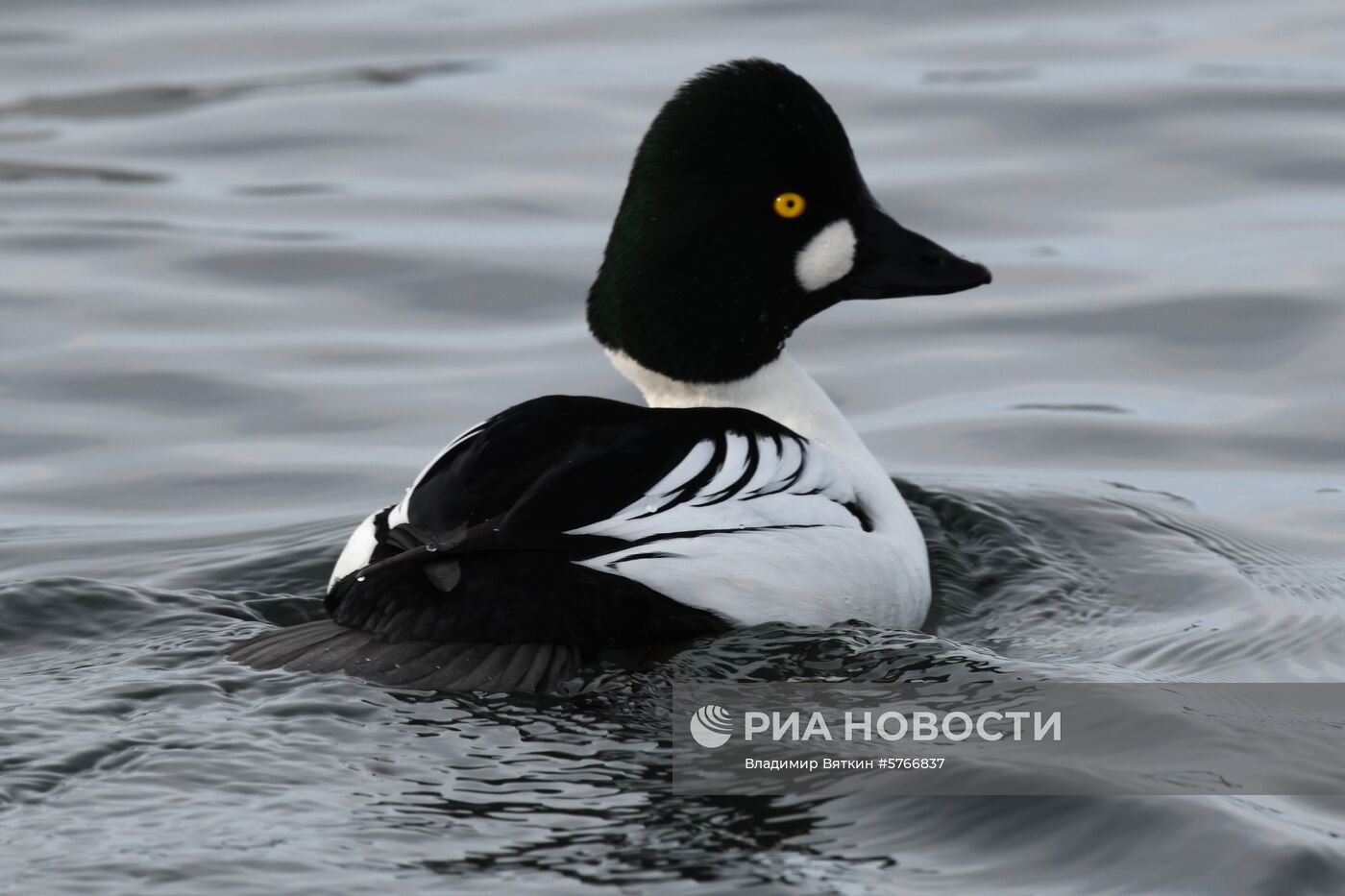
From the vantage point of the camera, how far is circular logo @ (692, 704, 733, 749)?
4414 millimetres

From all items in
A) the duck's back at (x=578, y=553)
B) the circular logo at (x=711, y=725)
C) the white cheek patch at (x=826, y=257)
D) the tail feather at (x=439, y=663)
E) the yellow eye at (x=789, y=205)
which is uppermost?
the yellow eye at (x=789, y=205)

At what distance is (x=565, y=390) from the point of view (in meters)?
8.41

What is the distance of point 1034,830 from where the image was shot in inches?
162

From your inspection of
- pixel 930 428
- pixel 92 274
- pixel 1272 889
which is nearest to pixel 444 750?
pixel 1272 889

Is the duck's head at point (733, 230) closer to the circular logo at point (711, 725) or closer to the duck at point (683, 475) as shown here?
the duck at point (683, 475)

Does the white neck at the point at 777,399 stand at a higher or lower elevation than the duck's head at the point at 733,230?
lower

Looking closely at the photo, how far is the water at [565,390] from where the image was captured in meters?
4.04

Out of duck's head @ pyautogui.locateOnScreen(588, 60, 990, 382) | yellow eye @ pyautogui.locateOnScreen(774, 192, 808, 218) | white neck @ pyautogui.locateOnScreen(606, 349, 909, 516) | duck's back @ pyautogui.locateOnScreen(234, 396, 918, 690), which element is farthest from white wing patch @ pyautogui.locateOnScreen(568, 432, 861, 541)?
yellow eye @ pyautogui.locateOnScreen(774, 192, 808, 218)


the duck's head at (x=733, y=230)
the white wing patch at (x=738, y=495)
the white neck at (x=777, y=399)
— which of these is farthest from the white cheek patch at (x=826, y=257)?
the white wing patch at (x=738, y=495)

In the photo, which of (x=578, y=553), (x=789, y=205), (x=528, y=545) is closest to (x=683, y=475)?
(x=578, y=553)

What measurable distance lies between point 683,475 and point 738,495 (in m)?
0.20

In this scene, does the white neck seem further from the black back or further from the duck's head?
the black back

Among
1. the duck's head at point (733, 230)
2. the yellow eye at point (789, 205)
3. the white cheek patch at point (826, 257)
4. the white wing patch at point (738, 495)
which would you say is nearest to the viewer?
the white wing patch at point (738, 495)

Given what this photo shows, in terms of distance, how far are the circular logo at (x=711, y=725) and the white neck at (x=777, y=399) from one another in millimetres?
1356
